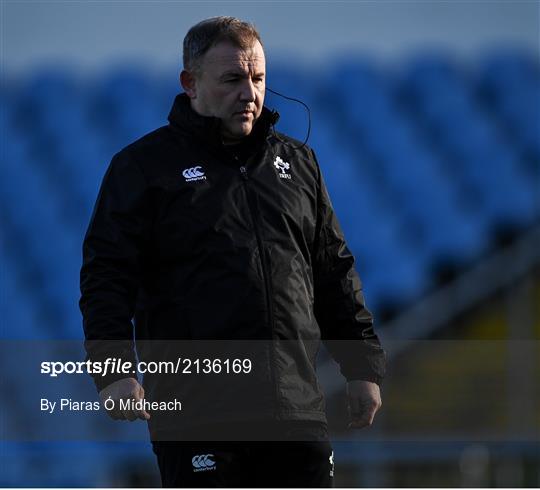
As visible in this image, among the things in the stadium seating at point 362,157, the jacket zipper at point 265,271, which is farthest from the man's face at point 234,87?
the stadium seating at point 362,157

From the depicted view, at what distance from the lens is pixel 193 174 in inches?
79.0

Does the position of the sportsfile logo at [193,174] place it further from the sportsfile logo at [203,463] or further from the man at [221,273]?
the sportsfile logo at [203,463]

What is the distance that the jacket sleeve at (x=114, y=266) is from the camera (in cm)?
192

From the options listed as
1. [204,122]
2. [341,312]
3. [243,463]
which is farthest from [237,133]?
[243,463]

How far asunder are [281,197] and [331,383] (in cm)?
310

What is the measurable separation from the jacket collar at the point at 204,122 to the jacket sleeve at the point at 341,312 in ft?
0.58

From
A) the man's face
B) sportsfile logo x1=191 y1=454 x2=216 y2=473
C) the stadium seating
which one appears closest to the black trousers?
sportsfile logo x1=191 y1=454 x2=216 y2=473

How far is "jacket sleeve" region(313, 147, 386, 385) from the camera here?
2.13 metres

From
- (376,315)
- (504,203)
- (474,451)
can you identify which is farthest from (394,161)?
(474,451)

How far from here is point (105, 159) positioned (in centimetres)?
647

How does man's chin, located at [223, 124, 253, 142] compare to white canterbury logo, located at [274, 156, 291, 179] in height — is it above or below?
above

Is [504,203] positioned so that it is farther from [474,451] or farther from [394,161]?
[474,451]

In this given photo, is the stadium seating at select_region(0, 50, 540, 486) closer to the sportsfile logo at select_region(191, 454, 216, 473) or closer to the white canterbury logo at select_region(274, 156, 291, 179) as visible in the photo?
the white canterbury logo at select_region(274, 156, 291, 179)

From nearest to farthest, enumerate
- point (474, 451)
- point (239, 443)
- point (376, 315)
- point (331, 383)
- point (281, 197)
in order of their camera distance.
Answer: point (239, 443), point (281, 197), point (474, 451), point (331, 383), point (376, 315)
